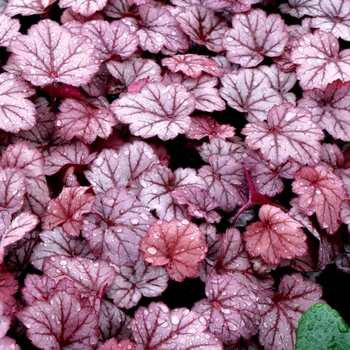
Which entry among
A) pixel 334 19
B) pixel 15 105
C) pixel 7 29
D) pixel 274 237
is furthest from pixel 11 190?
pixel 334 19

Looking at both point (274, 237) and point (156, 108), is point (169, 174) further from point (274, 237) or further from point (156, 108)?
point (274, 237)

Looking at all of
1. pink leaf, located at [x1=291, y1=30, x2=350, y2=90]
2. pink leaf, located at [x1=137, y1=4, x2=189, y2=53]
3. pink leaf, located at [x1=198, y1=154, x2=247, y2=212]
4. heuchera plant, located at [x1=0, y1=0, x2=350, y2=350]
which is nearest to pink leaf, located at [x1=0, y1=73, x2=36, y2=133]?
heuchera plant, located at [x1=0, y1=0, x2=350, y2=350]

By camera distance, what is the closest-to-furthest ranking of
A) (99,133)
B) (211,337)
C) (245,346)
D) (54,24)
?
1. (211,337)
2. (245,346)
3. (99,133)
4. (54,24)

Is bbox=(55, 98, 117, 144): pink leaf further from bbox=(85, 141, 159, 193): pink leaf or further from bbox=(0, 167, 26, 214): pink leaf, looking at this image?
bbox=(0, 167, 26, 214): pink leaf

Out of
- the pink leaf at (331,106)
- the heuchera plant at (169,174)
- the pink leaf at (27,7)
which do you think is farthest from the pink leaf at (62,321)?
the pink leaf at (27,7)

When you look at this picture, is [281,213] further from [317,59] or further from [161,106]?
[317,59]

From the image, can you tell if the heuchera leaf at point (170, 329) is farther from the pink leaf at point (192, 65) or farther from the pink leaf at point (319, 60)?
the pink leaf at point (319, 60)

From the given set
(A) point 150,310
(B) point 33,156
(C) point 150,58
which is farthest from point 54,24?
(A) point 150,310
